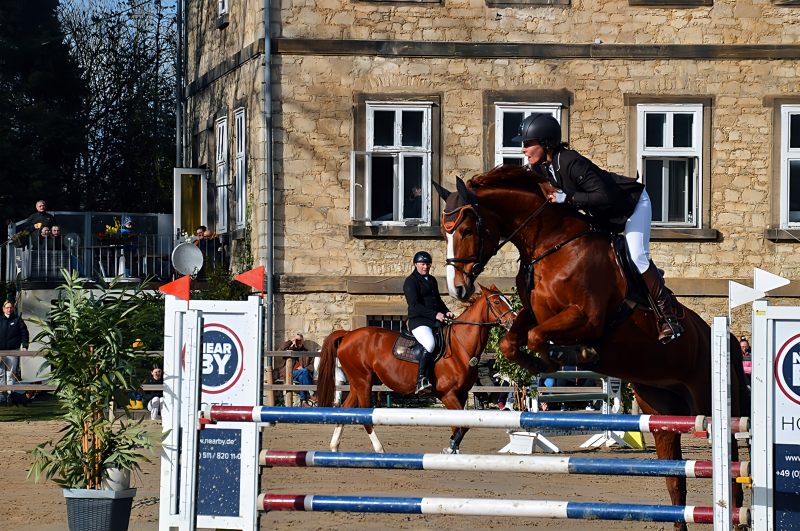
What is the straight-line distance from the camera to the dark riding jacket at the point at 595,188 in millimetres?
6328

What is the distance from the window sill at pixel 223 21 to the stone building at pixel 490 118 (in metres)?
1.41

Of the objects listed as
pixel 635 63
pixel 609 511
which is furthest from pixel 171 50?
pixel 609 511

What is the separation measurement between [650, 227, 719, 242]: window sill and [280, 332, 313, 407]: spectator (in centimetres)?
535

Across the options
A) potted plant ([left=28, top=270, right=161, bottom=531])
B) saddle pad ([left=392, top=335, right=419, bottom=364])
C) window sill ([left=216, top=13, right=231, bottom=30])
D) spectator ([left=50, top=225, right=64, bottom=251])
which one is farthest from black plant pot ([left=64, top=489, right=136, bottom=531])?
spectator ([left=50, top=225, right=64, bottom=251])

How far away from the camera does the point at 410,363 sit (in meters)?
11.0

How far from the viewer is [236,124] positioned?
17219mm

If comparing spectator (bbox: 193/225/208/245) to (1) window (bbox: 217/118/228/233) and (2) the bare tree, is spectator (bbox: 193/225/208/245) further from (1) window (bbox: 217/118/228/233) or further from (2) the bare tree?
(2) the bare tree

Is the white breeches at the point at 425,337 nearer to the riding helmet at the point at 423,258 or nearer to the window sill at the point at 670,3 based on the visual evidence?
the riding helmet at the point at 423,258

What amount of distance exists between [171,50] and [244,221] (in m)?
16.2

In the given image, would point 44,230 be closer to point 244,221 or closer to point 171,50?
point 244,221

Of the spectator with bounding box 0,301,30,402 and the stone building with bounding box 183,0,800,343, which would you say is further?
the spectator with bounding box 0,301,30,402

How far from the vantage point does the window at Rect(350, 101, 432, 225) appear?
16.0 metres

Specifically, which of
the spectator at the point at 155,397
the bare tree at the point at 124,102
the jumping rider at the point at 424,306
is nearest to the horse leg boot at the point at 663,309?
the jumping rider at the point at 424,306

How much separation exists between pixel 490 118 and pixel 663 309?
9845 mm
